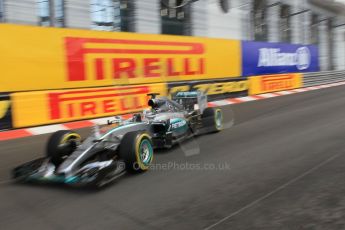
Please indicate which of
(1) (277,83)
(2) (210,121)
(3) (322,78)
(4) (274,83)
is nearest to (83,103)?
(2) (210,121)

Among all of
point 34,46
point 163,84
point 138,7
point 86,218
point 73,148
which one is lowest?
point 86,218

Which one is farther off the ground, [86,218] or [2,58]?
[2,58]

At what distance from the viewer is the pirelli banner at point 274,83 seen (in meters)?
16.9

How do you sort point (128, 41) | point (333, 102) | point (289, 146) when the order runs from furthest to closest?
point (333, 102) → point (128, 41) → point (289, 146)

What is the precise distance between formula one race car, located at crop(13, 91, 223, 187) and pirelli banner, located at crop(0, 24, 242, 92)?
0.81 m

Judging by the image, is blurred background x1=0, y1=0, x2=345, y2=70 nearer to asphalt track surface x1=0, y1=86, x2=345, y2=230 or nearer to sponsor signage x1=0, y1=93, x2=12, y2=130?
sponsor signage x1=0, y1=93, x2=12, y2=130

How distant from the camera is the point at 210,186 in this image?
5.03 m

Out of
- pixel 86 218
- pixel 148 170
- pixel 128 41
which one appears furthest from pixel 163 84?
pixel 86 218

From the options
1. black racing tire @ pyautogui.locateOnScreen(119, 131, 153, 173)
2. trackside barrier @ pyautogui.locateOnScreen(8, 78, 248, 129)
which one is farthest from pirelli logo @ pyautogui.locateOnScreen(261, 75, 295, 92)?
black racing tire @ pyautogui.locateOnScreen(119, 131, 153, 173)

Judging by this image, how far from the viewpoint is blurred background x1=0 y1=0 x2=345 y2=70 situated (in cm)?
1330

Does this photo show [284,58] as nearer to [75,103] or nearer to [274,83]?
[274,83]

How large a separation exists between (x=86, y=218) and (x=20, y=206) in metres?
0.87

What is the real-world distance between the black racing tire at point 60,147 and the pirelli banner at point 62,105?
2.32m

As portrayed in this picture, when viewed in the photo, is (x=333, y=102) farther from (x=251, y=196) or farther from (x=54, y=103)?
(x=251, y=196)
